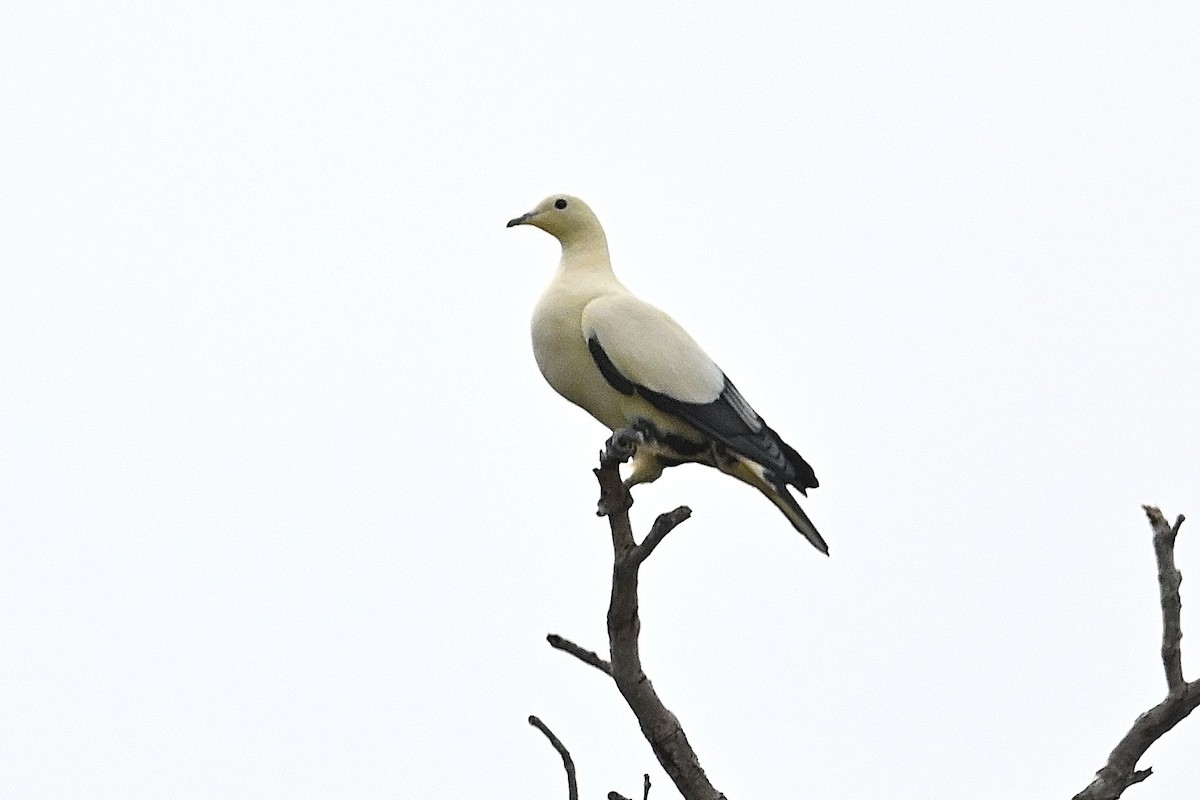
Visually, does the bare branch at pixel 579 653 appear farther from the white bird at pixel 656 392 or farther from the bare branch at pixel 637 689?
the white bird at pixel 656 392

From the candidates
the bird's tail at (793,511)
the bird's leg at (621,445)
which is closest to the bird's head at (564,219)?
the bird's leg at (621,445)

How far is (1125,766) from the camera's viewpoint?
193 inches

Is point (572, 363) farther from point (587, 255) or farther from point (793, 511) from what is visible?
point (793, 511)

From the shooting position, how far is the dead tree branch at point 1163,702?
4.75 meters

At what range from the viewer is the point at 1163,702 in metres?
4.89

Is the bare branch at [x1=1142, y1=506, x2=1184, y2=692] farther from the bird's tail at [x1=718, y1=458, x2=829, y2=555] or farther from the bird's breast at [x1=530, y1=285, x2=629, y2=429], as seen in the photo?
the bird's breast at [x1=530, y1=285, x2=629, y2=429]

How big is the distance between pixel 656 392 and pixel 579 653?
1.23m

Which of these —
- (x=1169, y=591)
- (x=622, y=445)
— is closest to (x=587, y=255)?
(x=622, y=445)

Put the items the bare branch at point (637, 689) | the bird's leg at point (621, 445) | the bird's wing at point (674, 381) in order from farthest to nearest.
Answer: the bird's wing at point (674, 381) < the bird's leg at point (621, 445) < the bare branch at point (637, 689)

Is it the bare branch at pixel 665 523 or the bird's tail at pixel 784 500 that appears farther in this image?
the bird's tail at pixel 784 500

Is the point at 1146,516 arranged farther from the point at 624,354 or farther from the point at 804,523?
the point at 624,354

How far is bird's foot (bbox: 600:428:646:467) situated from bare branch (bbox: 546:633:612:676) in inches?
34.9

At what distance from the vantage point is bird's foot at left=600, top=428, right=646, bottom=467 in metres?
6.02

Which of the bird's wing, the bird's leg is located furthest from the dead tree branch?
the bird's leg
